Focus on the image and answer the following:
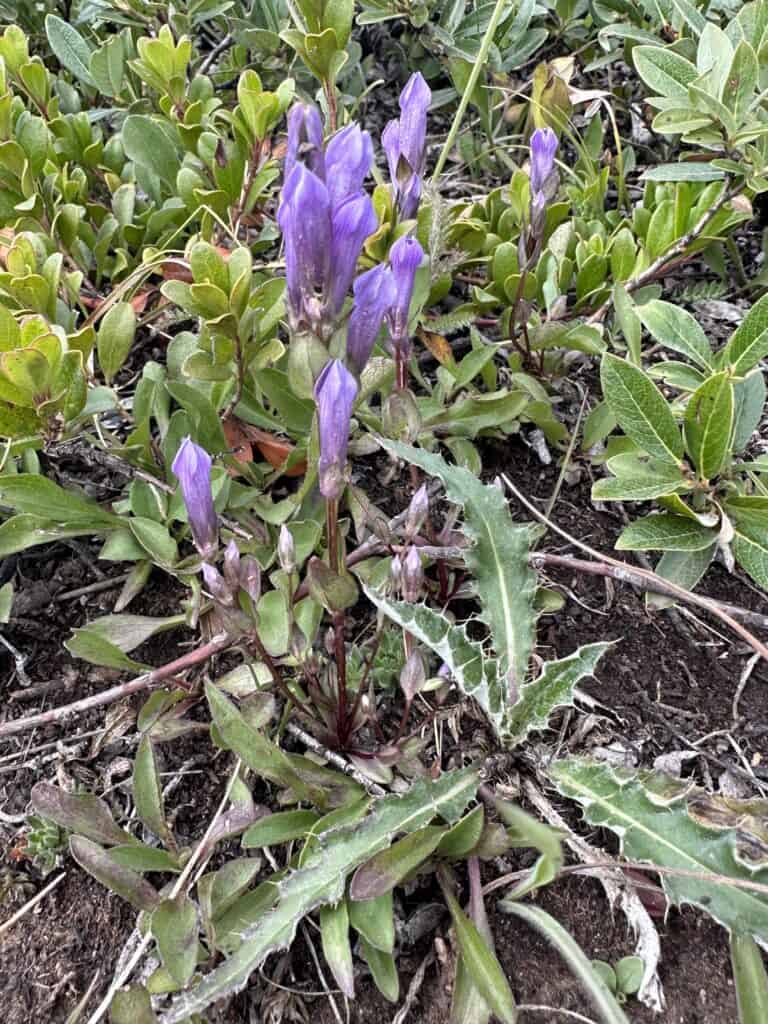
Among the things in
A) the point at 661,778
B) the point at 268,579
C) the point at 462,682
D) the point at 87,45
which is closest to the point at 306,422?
the point at 268,579

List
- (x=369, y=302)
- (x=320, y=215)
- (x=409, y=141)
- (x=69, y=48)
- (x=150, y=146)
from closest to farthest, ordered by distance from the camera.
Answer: (x=320, y=215), (x=369, y=302), (x=409, y=141), (x=150, y=146), (x=69, y=48)

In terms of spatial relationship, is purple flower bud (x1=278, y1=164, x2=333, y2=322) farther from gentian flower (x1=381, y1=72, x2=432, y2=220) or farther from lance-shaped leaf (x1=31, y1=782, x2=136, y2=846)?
lance-shaped leaf (x1=31, y1=782, x2=136, y2=846)

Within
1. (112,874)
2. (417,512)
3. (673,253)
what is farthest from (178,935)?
(673,253)

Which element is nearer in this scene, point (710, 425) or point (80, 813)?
point (80, 813)

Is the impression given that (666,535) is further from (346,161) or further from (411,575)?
(346,161)

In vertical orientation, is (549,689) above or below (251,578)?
below

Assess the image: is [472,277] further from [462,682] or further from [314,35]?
[462,682]

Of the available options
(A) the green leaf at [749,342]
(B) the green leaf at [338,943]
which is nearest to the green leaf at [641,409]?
(A) the green leaf at [749,342]

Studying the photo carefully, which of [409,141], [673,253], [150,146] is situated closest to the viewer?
[409,141]
